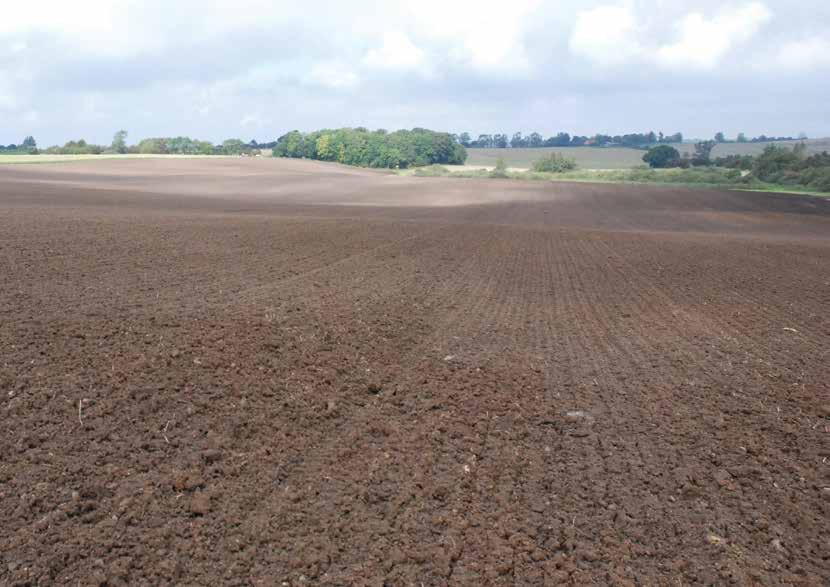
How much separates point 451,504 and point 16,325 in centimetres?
613

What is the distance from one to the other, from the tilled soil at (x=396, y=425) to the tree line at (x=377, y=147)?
9172cm

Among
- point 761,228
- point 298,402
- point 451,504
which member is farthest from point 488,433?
point 761,228

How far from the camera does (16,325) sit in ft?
27.3

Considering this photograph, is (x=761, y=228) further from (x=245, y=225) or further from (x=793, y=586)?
(x=793, y=586)

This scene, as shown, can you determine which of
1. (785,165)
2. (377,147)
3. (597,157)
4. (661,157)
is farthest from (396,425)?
(597,157)

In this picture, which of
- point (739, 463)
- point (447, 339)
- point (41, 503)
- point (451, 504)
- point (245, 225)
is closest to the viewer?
point (41, 503)

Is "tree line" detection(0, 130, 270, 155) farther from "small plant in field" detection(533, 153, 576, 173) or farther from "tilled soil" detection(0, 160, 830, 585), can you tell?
"tilled soil" detection(0, 160, 830, 585)

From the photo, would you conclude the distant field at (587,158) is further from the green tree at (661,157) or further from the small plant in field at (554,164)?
the small plant in field at (554,164)

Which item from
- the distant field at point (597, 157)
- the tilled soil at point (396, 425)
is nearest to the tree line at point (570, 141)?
the distant field at point (597, 157)

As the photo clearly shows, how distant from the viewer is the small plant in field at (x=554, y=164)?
89688 mm

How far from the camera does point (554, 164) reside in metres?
90.1

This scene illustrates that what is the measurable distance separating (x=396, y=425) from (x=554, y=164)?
287 feet

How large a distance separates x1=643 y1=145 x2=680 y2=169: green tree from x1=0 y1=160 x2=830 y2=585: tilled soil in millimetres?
87621

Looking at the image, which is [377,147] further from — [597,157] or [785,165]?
[785,165]
